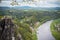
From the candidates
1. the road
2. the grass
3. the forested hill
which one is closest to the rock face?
the forested hill

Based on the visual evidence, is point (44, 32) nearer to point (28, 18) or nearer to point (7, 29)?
point (28, 18)

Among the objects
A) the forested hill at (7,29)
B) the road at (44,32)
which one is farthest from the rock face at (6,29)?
the road at (44,32)

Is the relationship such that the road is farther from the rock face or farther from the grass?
the rock face

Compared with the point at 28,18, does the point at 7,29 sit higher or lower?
lower

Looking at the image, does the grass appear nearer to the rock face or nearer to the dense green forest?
the dense green forest

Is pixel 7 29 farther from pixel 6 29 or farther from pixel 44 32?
pixel 44 32

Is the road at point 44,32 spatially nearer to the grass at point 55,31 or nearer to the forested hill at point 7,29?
the grass at point 55,31

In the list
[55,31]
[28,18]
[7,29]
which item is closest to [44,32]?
[55,31]
